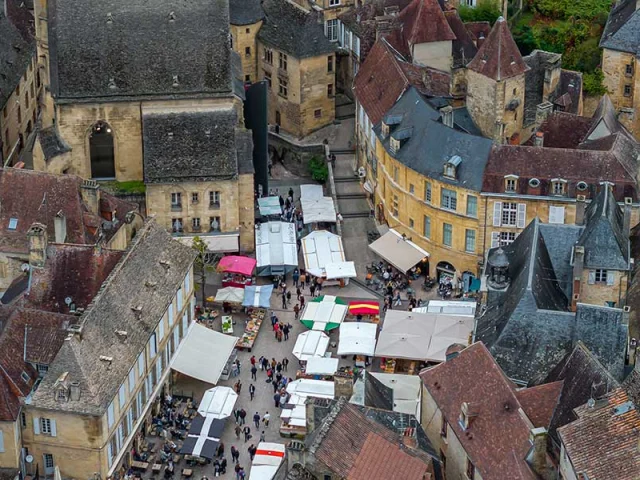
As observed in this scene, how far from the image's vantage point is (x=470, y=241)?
143 meters

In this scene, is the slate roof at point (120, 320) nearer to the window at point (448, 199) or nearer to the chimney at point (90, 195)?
the chimney at point (90, 195)

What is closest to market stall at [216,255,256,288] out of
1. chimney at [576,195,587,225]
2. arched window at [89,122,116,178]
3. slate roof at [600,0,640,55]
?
arched window at [89,122,116,178]

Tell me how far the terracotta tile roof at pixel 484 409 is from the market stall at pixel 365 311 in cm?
2436

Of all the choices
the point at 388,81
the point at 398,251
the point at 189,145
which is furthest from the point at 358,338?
the point at 388,81

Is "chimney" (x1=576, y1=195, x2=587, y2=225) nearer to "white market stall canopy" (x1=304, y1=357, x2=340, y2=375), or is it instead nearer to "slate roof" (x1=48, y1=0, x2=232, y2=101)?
"white market stall canopy" (x1=304, y1=357, x2=340, y2=375)

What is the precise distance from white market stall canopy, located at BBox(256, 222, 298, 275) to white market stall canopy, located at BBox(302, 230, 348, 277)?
100 centimetres

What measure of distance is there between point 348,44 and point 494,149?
3175 centimetres

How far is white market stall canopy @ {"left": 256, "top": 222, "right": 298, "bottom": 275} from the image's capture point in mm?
146750

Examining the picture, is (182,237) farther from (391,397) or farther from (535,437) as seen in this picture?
(535,437)

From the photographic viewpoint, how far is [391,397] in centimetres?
12088

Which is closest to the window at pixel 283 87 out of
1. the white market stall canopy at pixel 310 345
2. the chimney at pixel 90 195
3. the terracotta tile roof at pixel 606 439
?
the chimney at pixel 90 195

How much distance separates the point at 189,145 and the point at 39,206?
15.8m

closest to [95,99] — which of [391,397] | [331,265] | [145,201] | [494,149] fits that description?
[145,201]

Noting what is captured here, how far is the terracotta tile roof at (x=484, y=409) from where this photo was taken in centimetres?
10788
